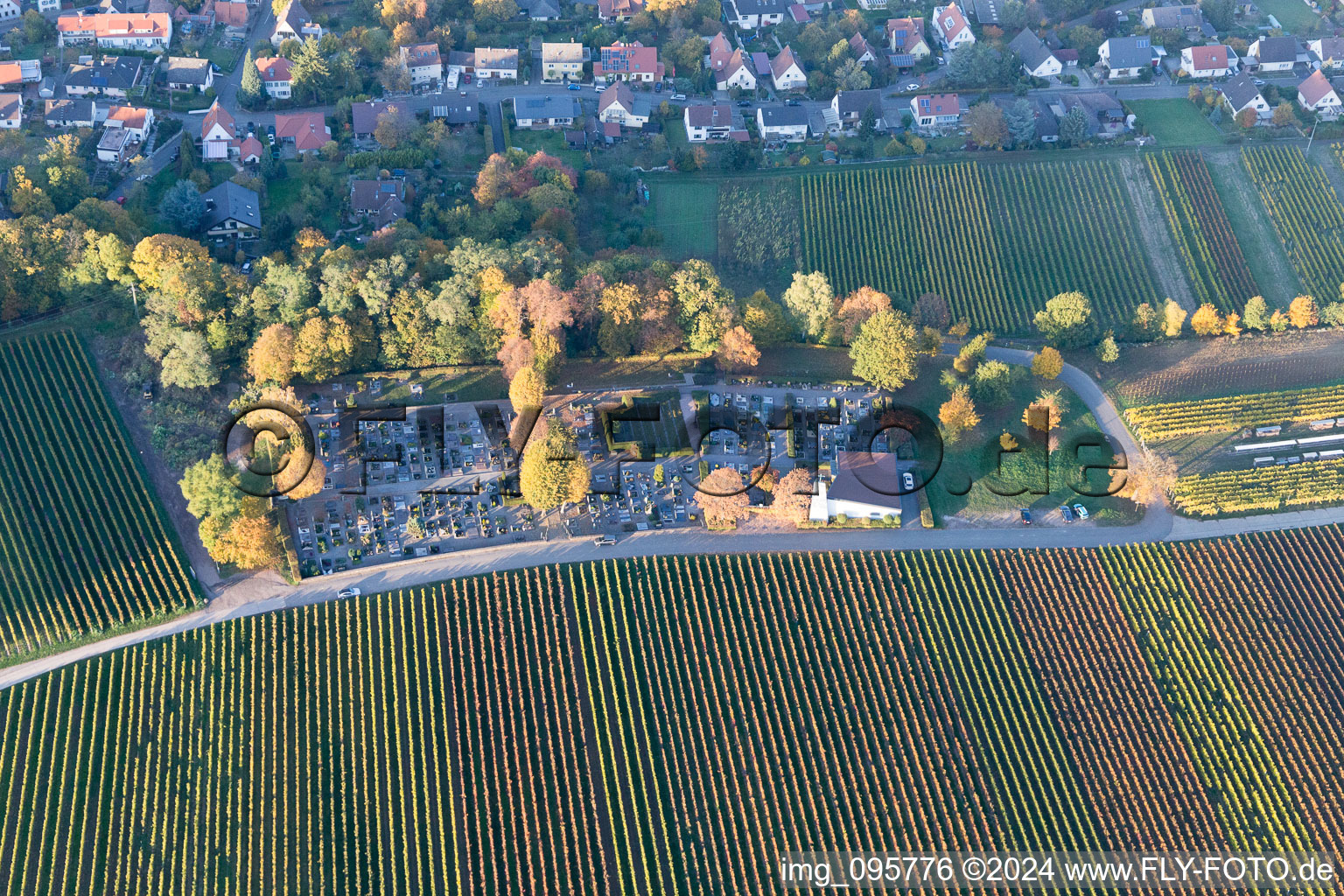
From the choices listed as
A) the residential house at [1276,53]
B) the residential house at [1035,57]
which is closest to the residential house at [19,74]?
the residential house at [1035,57]

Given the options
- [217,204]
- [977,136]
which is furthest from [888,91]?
[217,204]

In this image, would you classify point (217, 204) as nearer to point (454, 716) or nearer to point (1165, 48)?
point (454, 716)

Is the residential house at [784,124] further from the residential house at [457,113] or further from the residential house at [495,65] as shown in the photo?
the residential house at [457,113]

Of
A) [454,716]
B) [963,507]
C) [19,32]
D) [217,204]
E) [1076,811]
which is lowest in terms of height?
[1076,811]

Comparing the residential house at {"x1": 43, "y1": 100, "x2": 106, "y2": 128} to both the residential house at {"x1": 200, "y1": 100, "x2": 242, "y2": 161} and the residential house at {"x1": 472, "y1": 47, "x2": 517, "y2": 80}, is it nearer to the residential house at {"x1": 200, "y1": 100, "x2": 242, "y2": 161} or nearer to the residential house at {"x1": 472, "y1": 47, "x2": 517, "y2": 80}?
the residential house at {"x1": 200, "y1": 100, "x2": 242, "y2": 161}

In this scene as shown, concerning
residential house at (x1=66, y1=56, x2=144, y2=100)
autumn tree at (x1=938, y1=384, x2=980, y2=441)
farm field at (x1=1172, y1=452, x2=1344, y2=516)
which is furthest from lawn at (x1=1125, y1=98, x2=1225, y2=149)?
residential house at (x1=66, y1=56, x2=144, y2=100)
